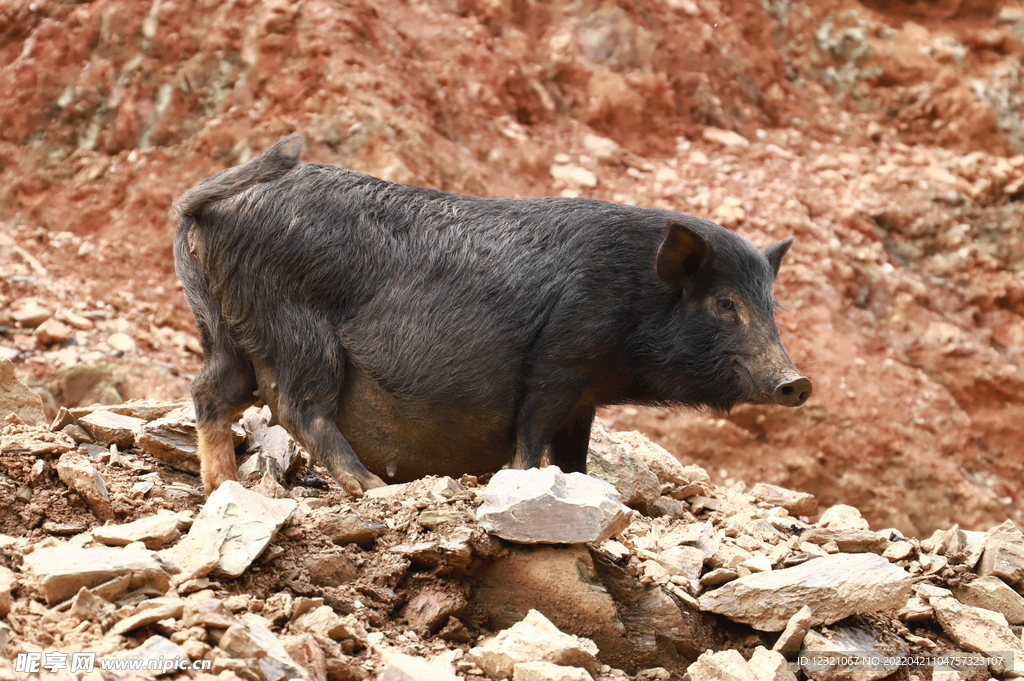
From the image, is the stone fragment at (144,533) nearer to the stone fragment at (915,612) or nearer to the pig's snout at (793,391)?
the pig's snout at (793,391)

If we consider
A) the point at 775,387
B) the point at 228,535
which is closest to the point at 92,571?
the point at 228,535

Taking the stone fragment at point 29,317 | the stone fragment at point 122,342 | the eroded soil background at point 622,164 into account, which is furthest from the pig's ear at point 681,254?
the stone fragment at point 29,317

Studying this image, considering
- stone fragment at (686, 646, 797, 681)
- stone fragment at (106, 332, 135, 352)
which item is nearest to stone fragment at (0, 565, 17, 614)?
stone fragment at (686, 646, 797, 681)

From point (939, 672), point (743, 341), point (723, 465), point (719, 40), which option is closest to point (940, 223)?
point (719, 40)

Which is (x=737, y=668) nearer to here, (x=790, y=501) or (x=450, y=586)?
(x=450, y=586)

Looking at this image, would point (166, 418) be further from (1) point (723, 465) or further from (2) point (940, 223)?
(2) point (940, 223)

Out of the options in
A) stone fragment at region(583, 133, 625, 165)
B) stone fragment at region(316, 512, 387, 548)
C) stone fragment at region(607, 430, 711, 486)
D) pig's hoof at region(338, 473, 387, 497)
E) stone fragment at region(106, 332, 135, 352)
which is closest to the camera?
stone fragment at region(316, 512, 387, 548)

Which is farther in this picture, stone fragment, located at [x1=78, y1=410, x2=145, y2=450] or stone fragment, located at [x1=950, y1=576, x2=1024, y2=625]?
stone fragment, located at [x1=78, y1=410, x2=145, y2=450]

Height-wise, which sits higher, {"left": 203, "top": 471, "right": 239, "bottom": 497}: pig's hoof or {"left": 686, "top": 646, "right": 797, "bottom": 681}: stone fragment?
{"left": 686, "top": 646, "right": 797, "bottom": 681}: stone fragment

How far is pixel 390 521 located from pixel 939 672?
2.37 meters

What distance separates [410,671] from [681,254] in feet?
8.79

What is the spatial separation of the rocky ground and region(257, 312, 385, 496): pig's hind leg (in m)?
0.20

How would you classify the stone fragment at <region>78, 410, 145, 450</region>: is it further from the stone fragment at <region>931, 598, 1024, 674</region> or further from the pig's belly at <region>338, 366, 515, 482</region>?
the stone fragment at <region>931, 598, 1024, 674</region>

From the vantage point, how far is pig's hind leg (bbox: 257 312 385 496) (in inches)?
209
